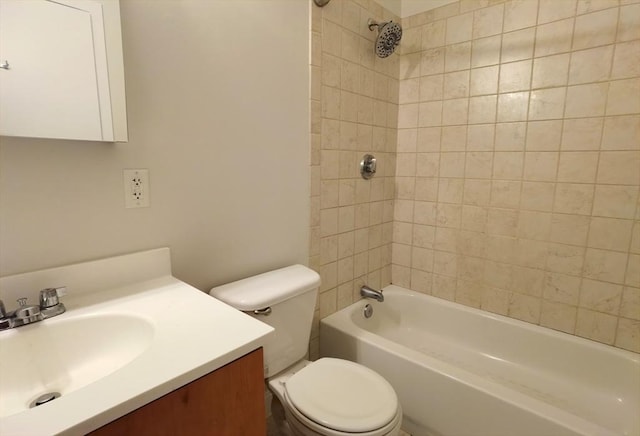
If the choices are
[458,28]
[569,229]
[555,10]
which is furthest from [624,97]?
[458,28]

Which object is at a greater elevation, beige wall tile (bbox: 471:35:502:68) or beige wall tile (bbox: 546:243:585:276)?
beige wall tile (bbox: 471:35:502:68)

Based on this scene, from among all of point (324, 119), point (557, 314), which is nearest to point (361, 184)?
point (324, 119)

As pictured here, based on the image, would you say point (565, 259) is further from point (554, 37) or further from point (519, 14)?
point (519, 14)

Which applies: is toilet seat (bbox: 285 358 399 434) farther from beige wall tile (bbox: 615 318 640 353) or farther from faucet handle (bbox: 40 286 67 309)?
beige wall tile (bbox: 615 318 640 353)

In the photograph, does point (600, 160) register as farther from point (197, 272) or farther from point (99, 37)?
point (99, 37)

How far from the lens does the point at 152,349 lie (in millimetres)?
699

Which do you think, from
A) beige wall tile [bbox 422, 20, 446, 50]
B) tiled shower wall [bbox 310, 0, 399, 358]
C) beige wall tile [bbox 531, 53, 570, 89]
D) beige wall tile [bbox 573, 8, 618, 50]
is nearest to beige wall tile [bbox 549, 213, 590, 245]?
beige wall tile [bbox 531, 53, 570, 89]

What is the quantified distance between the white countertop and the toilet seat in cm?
51

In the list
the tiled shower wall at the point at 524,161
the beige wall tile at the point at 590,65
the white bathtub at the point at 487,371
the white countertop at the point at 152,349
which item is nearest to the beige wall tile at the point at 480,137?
the tiled shower wall at the point at 524,161

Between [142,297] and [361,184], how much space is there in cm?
128

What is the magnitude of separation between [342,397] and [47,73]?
1.28 meters

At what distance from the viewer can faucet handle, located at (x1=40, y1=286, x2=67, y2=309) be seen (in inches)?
33.1

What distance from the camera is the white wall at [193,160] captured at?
906 millimetres

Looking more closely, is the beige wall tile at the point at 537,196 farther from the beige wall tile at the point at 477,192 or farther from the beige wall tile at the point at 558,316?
the beige wall tile at the point at 558,316
